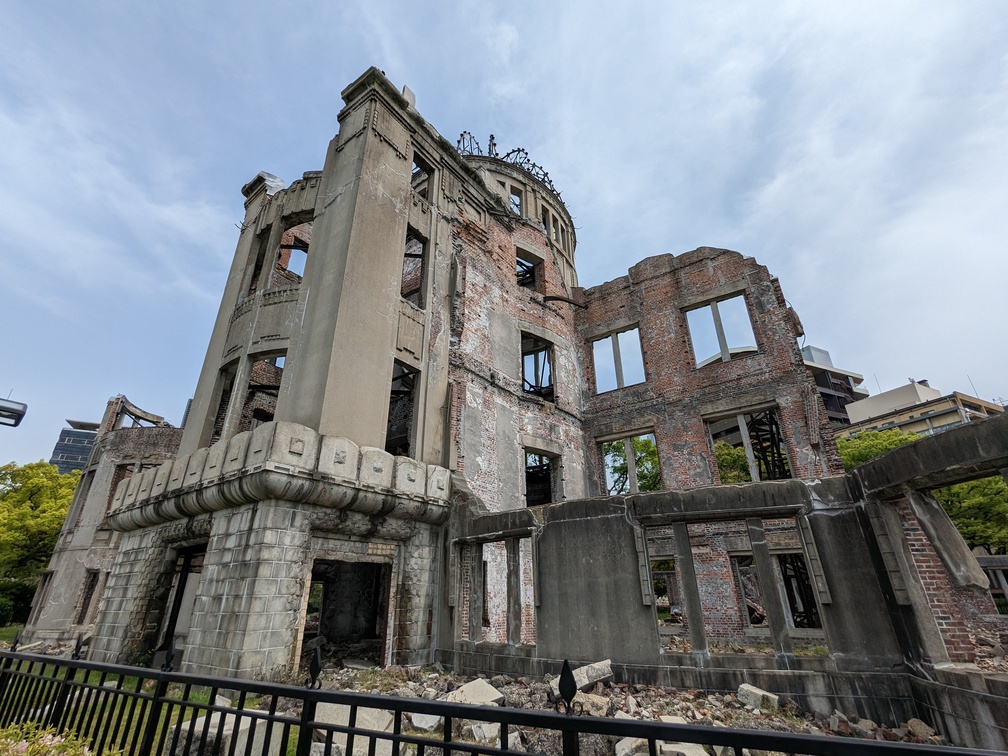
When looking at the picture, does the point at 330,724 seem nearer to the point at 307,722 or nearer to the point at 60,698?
the point at 307,722

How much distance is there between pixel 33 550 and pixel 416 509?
2308 centimetres

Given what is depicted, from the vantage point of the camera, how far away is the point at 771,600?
6.77 metres

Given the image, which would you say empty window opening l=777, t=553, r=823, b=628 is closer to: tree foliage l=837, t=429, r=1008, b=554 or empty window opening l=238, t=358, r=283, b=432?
tree foliage l=837, t=429, r=1008, b=554

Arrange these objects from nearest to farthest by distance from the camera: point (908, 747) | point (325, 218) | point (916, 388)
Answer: point (908, 747)
point (325, 218)
point (916, 388)

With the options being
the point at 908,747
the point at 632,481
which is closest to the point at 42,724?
the point at 908,747

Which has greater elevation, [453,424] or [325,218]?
[325,218]

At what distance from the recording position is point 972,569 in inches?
213

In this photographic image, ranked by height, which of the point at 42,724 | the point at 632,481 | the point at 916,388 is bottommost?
the point at 42,724

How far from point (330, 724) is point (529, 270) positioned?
58.3ft

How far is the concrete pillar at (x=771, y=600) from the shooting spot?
6.54 metres

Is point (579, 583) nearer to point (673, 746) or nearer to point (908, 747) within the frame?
point (673, 746)

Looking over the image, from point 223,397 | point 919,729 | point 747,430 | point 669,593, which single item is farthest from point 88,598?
point 919,729

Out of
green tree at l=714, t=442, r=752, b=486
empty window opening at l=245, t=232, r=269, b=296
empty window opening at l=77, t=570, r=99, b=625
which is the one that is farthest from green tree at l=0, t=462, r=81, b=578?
green tree at l=714, t=442, r=752, b=486

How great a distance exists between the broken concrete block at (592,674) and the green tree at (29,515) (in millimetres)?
25466
